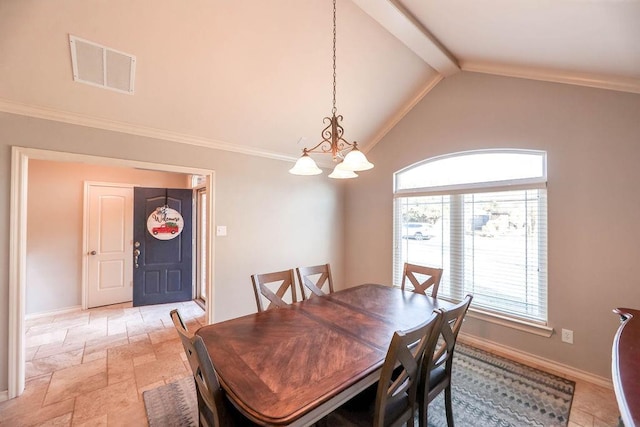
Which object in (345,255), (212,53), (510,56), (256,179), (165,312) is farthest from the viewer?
(345,255)

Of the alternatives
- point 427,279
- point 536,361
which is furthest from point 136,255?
point 536,361

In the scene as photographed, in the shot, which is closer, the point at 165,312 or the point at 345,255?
the point at 165,312

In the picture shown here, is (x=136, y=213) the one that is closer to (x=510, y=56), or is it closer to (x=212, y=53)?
(x=212, y=53)

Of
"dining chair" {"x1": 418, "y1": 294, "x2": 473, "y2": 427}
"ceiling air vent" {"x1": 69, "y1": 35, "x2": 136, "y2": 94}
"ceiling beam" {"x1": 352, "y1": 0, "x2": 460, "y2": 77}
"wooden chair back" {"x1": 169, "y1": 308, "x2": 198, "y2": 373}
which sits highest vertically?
"ceiling beam" {"x1": 352, "y1": 0, "x2": 460, "y2": 77}

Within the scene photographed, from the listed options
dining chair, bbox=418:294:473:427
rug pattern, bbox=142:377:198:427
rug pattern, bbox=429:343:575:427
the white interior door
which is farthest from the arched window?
the white interior door

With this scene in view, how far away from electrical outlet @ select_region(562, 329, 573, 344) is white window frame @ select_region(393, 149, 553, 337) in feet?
0.30

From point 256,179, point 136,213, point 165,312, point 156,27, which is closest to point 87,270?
point 136,213

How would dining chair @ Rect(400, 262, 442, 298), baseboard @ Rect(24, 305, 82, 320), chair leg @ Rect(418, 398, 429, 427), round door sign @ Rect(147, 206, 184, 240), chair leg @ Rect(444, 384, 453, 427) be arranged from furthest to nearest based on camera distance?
round door sign @ Rect(147, 206, 184, 240) < baseboard @ Rect(24, 305, 82, 320) < dining chair @ Rect(400, 262, 442, 298) < chair leg @ Rect(444, 384, 453, 427) < chair leg @ Rect(418, 398, 429, 427)

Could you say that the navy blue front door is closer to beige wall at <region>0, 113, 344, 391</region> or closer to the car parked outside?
beige wall at <region>0, 113, 344, 391</region>

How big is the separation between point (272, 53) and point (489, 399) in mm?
3500

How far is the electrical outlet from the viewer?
239 cm

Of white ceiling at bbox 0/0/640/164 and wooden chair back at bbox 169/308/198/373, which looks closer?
wooden chair back at bbox 169/308/198/373

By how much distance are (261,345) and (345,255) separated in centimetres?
317

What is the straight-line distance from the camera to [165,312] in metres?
3.97
